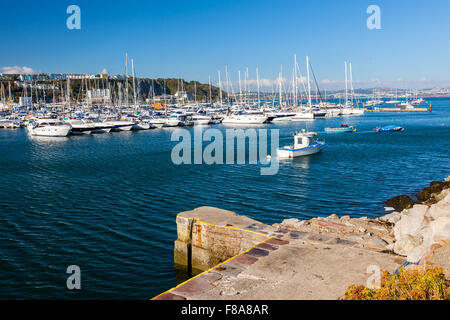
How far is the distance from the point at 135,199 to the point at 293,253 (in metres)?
15.1

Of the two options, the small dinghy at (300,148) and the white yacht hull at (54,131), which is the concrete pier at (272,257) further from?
the white yacht hull at (54,131)

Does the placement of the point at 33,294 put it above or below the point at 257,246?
below

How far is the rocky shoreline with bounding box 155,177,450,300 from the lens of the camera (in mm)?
7906

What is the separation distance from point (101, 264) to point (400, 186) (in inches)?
834

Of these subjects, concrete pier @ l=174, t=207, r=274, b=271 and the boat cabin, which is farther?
the boat cabin

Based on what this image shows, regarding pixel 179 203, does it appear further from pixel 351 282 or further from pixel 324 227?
pixel 351 282

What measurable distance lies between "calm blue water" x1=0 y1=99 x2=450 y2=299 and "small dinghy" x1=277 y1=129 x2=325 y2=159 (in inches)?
41.2

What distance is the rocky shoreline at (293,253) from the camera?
311 inches

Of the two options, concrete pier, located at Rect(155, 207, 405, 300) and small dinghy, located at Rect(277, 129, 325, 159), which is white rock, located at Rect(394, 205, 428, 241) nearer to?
concrete pier, located at Rect(155, 207, 405, 300)

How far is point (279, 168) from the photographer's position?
109 ft

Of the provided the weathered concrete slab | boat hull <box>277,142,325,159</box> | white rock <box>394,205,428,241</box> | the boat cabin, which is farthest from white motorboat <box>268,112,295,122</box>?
the weathered concrete slab

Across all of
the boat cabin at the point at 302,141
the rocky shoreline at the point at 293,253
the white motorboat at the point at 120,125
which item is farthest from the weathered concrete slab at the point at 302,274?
the white motorboat at the point at 120,125

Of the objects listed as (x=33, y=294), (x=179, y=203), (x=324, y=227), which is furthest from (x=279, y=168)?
(x=33, y=294)
